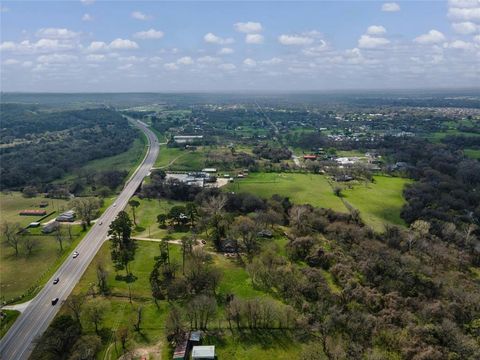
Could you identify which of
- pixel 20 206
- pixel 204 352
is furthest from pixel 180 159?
pixel 204 352

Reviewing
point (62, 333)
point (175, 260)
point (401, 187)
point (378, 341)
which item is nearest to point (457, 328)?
point (378, 341)

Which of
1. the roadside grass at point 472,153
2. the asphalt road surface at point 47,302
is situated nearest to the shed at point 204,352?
the asphalt road surface at point 47,302

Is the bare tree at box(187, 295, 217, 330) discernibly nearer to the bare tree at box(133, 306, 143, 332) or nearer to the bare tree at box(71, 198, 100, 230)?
the bare tree at box(133, 306, 143, 332)

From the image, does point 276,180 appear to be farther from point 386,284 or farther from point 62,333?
point 62,333

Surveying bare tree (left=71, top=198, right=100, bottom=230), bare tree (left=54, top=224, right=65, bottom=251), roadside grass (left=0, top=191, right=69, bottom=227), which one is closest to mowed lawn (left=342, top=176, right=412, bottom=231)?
bare tree (left=71, top=198, right=100, bottom=230)

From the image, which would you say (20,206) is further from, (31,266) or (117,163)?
(117,163)
